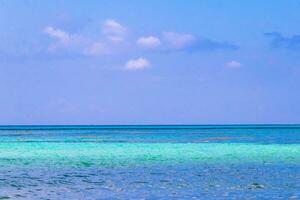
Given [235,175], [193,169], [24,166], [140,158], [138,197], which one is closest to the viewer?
[138,197]

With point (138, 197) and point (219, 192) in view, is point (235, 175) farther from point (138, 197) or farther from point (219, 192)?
point (138, 197)

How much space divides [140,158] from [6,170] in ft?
37.6

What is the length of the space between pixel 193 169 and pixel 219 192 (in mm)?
9772

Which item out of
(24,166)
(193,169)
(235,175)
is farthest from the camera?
(24,166)

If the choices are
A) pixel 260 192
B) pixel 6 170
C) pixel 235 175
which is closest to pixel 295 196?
pixel 260 192

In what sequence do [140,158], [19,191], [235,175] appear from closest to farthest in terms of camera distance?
[19,191] → [235,175] → [140,158]

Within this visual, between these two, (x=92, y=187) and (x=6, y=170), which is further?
(x=6, y=170)

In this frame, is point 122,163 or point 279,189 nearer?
point 279,189

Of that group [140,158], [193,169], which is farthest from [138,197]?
[140,158]

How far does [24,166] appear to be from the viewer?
117 feet

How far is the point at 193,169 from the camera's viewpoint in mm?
32875

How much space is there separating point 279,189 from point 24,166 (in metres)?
16.7

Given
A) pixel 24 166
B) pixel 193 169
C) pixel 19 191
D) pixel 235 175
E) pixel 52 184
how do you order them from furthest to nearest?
1. pixel 24 166
2. pixel 193 169
3. pixel 235 175
4. pixel 52 184
5. pixel 19 191

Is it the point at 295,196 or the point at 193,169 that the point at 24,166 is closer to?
the point at 193,169
